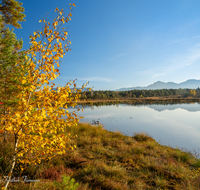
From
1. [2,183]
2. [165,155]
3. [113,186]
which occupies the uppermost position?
[2,183]

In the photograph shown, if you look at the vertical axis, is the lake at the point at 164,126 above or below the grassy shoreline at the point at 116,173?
below

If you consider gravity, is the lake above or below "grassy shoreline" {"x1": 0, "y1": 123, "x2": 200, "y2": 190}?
below

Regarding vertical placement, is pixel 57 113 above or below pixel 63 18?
below

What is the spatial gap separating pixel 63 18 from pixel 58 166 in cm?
517

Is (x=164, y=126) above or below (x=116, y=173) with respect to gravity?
below

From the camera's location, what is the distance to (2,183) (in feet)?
9.64

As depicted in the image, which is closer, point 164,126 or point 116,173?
point 116,173

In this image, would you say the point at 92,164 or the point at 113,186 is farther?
the point at 92,164

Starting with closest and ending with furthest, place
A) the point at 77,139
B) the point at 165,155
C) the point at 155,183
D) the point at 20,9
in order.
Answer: the point at 155,183 < the point at 165,155 < the point at 20,9 < the point at 77,139

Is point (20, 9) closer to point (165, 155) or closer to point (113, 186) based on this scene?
point (113, 186)

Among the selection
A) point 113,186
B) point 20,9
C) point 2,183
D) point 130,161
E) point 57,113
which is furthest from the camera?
point 20,9

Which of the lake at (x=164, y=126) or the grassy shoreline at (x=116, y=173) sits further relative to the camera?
the lake at (x=164, y=126)

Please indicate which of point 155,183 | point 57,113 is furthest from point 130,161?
point 57,113

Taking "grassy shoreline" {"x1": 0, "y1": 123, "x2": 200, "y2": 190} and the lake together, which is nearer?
"grassy shoreline" {"x1": 0, "y1": 123, "x2": 200, "y2": 190}
